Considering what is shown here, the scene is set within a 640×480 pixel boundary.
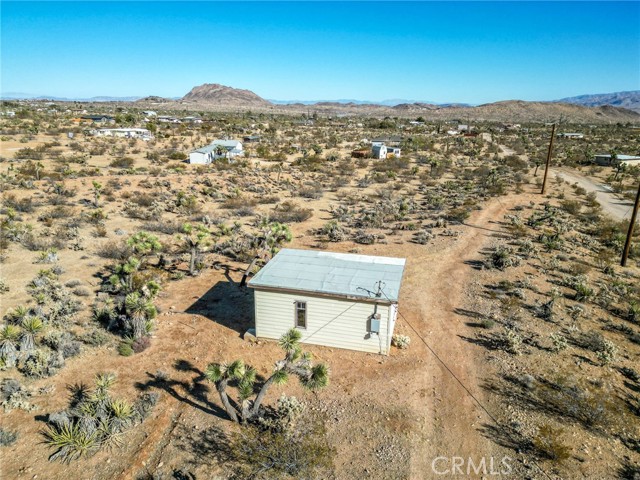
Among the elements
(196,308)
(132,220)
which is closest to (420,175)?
(132,220)

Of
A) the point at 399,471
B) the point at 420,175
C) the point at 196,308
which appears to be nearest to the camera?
the point at 399,471

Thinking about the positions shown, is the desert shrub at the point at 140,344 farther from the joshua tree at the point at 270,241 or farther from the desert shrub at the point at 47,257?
the desert shrub at the point at 47,257

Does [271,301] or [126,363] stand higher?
[271,301]

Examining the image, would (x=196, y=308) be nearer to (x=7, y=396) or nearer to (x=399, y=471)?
(x=7, y=396)

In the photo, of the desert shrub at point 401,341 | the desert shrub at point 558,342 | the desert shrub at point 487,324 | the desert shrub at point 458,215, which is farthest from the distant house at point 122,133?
the desert shrub at point 558,342

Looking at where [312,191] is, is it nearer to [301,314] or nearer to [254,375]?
[301,314]
